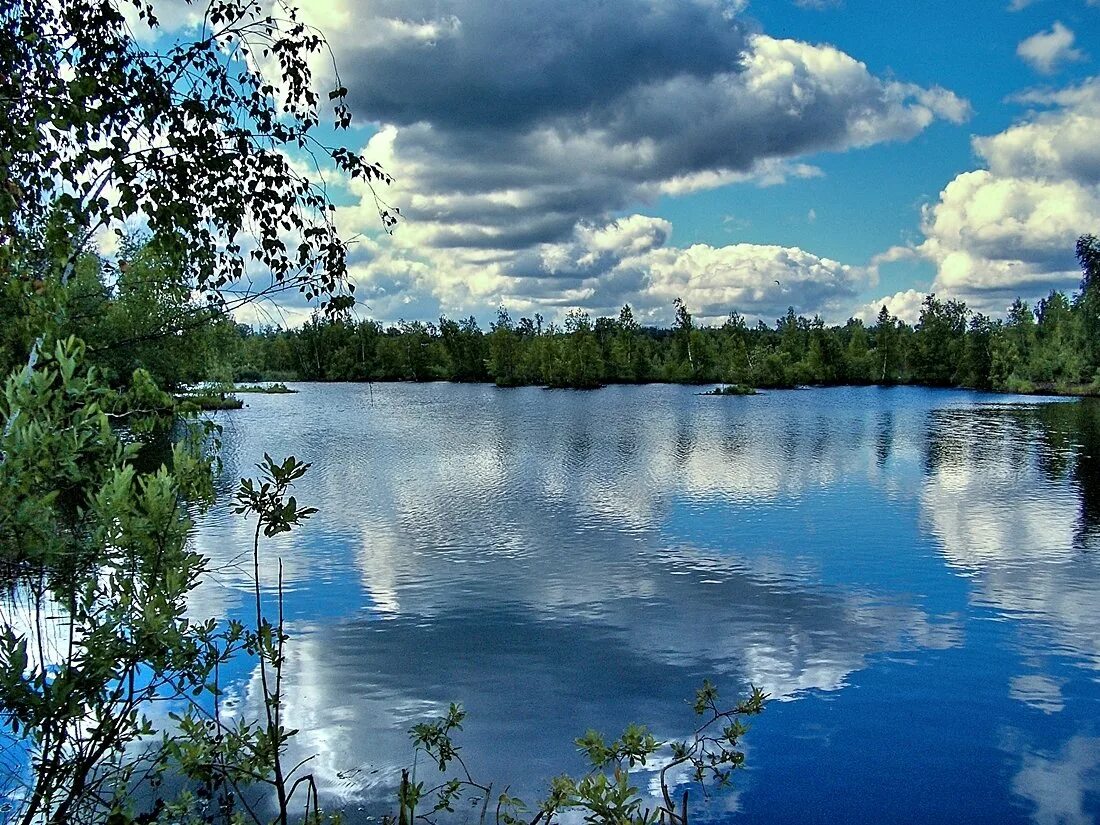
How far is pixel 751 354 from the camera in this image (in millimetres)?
124938

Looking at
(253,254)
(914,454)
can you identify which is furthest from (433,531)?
(914,454)

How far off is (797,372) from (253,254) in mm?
128540

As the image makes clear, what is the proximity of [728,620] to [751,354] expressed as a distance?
11395 centimetres

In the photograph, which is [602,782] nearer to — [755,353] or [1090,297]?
[1090,297]

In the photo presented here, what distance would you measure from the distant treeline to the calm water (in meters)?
74.7

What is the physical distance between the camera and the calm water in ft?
33.5

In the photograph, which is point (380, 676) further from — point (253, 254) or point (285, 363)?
point (285, 363)

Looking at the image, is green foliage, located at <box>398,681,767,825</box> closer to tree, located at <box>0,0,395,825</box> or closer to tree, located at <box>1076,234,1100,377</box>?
tree, located at <box>0,0,395,825</box>

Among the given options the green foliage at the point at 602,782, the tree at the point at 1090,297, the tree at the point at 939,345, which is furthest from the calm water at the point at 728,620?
the tree at the point at 939,345

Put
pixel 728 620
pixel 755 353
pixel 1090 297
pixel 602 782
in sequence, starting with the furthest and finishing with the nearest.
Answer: pixel 755 353
pixel 1090 297
pixel 728 620
pixel 602 782

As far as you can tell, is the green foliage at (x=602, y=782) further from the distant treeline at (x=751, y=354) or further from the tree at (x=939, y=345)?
the tree at (x=939, y=345)

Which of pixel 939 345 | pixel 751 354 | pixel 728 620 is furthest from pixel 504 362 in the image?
pixel 728 620

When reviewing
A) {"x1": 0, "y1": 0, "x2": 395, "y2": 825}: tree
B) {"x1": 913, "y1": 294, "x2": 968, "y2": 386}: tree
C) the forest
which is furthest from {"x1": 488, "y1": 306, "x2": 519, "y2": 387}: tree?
{"x1": 0, "y1": 0, "x2": 395, "y2": 825}: tree

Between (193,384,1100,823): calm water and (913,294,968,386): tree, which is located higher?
(913,294,968,386): tree
